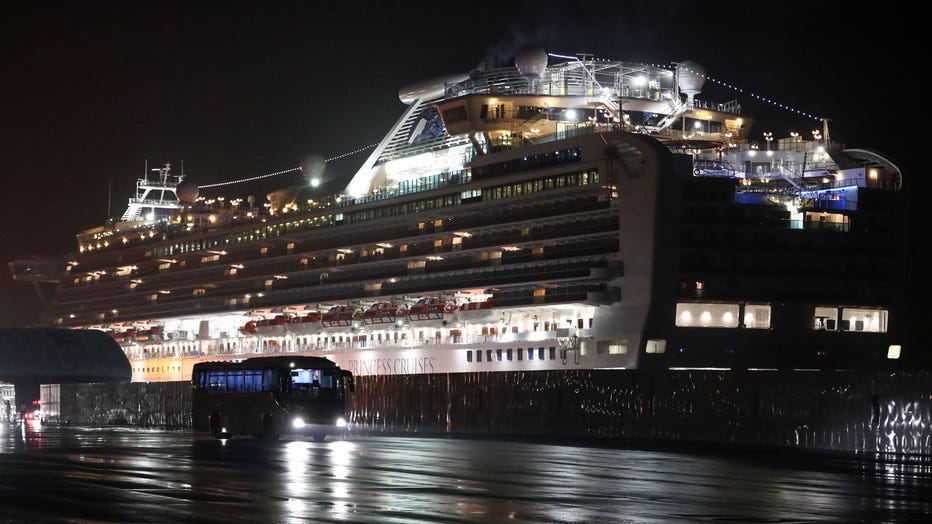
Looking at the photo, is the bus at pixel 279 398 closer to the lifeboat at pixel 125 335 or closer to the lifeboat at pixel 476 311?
the lifeboat at pixel 476 311

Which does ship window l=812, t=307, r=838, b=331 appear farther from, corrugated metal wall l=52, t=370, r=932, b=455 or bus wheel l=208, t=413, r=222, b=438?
bus wheel l=208, t=413, r=222, b=438

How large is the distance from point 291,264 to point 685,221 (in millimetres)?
39071

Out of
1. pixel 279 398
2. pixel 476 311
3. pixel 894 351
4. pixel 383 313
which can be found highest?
pixel 383 313

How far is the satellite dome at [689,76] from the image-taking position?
8600 cm

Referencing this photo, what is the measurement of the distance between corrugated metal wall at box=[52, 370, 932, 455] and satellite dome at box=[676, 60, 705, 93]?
4190 centimetres

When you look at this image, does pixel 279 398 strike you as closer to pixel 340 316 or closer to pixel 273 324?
pixel 340 316

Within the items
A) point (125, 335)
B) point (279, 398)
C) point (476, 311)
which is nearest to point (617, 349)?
point (476, 311)

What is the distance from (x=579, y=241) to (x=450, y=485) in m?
54.5

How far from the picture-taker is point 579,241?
76.6 metres

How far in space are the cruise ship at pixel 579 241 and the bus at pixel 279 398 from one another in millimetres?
28911

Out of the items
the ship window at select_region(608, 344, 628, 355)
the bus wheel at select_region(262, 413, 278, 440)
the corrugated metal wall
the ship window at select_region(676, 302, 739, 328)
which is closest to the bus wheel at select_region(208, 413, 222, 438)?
the bus wheel at select_region(262, 413, 278, 440)

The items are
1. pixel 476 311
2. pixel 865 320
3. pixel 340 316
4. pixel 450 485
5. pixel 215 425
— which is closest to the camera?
pixel 450 485

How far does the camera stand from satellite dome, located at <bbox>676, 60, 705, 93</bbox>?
86000 mm

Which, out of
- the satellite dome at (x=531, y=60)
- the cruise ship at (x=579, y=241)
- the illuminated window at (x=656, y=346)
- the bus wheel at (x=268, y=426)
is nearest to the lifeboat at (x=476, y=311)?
the cruise ship at (x=579, y=241)
